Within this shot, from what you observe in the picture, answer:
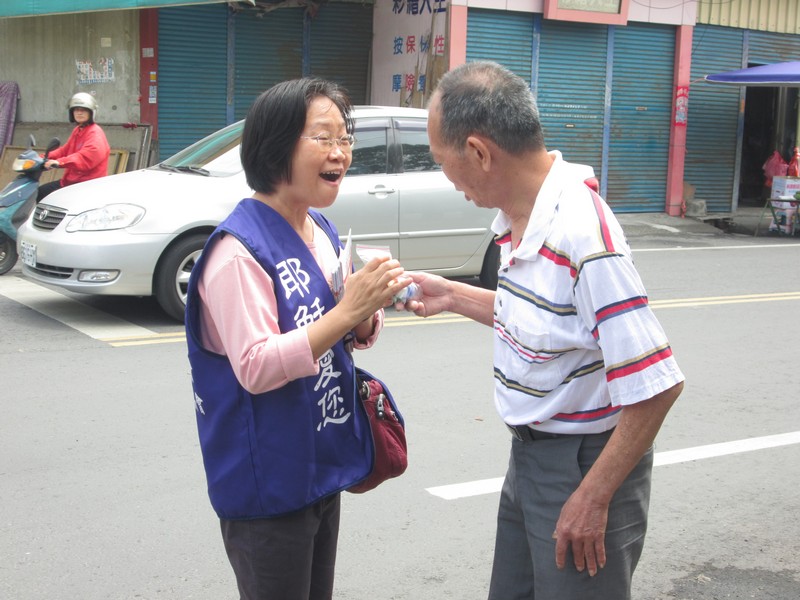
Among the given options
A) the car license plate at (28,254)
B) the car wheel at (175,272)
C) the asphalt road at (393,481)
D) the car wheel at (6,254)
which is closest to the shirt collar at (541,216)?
the asphalt road at (393,481)

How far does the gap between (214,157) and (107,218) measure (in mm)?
1209

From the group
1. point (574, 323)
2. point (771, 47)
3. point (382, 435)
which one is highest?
point (771, 47)

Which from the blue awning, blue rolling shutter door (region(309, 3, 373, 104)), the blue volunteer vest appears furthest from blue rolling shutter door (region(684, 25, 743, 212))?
the blue volunteer vest

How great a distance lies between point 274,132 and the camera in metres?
2.31

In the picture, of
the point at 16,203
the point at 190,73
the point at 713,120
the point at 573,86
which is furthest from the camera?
the point at 713,120

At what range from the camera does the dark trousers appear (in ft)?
7.50

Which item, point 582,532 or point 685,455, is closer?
point 582,532

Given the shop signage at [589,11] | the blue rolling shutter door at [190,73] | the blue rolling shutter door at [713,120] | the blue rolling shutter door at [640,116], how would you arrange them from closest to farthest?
the blue rolling shutter door at [190,73] → the shop signage at [589,11] → the blue rolling shutter door at [640,116] → the blue rolling shutter door at [713,120]

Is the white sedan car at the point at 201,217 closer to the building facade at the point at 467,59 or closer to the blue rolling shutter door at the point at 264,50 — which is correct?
the building facade at the point at 467,59

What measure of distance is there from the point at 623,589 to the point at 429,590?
158 centimetres

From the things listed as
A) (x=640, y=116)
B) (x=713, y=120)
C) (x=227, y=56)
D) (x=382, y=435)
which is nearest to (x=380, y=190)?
(x=382, y=435)

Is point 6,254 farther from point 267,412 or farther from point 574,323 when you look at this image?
point 574,323

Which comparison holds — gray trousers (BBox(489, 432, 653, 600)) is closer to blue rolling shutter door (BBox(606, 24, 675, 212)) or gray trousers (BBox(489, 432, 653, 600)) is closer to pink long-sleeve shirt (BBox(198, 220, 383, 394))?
pink long-sleeve shirt (BBox(198, 220, 383, 394))

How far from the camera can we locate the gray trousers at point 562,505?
223cm
